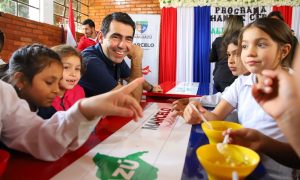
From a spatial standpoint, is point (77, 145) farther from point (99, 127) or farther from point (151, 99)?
point (151, 99)

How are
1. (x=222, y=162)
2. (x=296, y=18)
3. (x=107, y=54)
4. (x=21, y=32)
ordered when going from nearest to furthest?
(x=222, y=162) < (x=107, y=54) < (x=21, y=32) < (x=296, y=18)

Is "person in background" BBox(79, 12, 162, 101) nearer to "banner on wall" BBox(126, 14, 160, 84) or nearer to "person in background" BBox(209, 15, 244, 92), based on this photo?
"person in background" BBox(209, 15, 244, 92)

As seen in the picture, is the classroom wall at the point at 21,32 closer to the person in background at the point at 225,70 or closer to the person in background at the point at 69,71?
the person in background at the point at 69,71

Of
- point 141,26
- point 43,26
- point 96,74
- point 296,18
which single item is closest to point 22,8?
point 43,26

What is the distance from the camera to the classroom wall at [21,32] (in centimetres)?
389

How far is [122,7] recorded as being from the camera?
23.3 feet

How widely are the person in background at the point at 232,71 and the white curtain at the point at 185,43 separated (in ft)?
12.3

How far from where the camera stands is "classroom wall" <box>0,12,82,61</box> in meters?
3.89

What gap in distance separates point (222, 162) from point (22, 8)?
4758 mm

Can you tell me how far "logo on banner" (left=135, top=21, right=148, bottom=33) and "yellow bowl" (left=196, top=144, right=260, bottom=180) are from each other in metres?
6.08

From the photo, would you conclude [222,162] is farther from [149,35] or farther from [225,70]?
[149,35]

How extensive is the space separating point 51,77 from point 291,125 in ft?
3.36

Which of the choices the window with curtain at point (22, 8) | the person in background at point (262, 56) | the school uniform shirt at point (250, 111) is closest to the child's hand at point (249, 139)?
the school uniform shirt at point (250, 111)

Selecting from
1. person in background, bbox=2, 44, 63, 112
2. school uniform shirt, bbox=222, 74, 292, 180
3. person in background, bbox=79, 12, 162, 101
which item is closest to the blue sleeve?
person in background, bbox=79, 12, 162, 101
